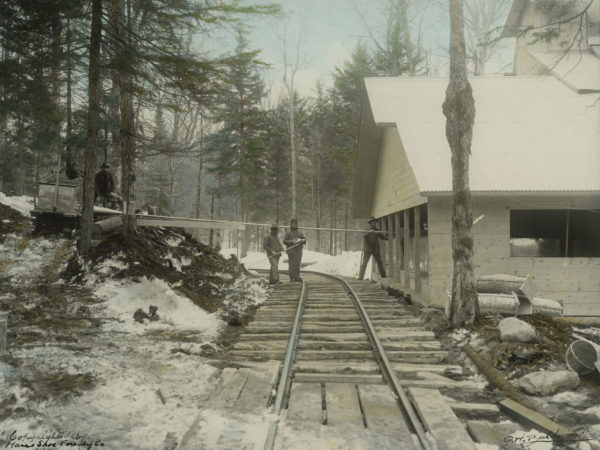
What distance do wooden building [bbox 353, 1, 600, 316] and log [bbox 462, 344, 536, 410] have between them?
348 cm

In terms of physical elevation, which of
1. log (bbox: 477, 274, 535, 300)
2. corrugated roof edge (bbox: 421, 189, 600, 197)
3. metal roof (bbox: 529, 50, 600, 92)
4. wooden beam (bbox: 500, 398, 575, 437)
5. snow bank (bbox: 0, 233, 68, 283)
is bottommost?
wooden beam (bbox: 500, 398, 575, 437)

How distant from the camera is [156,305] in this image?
8.14 meters

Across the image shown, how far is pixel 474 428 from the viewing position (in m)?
4.15

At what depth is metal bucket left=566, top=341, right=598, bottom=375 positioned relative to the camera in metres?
5.55

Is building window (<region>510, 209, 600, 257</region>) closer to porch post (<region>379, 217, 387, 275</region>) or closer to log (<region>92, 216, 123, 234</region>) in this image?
porch post (<region>379, 217, 387, 275</region>)

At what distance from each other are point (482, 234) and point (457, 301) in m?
3.89

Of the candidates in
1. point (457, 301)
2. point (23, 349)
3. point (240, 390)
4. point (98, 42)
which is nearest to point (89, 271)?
point (23, 349)

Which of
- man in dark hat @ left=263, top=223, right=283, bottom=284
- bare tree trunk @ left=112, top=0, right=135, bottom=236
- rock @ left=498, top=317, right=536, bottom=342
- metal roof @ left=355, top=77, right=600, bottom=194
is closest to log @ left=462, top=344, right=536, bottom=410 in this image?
rock @ left=498, top=317, right=536, bottom=342

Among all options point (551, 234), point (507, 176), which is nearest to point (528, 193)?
point (507, 176)

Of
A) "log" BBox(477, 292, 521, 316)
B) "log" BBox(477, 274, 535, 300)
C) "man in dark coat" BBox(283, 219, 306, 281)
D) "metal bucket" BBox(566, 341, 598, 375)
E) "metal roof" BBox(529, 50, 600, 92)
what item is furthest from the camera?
"metal roof" BBox(529, 50, 600, 92)

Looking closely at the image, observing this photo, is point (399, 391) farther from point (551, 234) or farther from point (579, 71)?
point (579, 71)

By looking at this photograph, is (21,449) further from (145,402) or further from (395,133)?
(395,133)

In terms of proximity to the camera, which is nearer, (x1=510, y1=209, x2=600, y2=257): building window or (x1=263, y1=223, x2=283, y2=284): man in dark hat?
(x1=510, y1=209, x2=600, y2=257): building window
